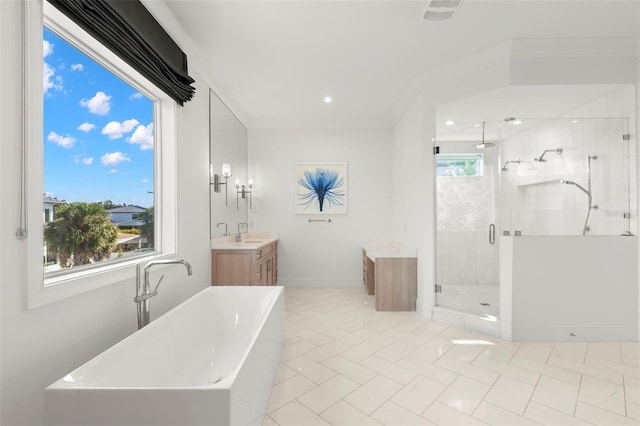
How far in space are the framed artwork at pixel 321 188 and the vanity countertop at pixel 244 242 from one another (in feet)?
2.20

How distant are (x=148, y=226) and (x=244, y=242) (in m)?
1.96

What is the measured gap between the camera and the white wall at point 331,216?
496 centimetres

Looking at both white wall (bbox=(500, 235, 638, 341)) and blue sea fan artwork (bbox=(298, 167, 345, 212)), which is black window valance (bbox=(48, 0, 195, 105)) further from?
white wall (bbox=(500, 235, 638, 341))

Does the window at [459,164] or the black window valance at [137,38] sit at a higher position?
the black window valance at [137,38]

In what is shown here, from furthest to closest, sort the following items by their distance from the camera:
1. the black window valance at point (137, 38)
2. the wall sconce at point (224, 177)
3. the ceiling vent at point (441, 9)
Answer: the wall sconce at point (224, 177)
the ceiling vent at point (441, 9)
the black window valance at point (137, 38)

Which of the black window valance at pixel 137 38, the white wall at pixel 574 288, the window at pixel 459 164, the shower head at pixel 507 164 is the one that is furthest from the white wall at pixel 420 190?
the black window valance at pixel 137 38

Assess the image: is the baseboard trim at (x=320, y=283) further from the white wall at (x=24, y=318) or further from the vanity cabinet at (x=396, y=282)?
the white wall at (x=24, y=318)

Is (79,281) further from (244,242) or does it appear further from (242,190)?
(242,190)

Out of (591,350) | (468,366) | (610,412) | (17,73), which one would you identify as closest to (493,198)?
(591,350)

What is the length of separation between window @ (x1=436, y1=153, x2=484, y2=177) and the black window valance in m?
3.22

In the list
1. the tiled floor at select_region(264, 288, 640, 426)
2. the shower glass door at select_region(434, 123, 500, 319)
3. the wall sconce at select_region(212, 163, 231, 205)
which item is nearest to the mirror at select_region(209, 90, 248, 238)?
the wall sconce at select_region(212, 163, 231, 205)

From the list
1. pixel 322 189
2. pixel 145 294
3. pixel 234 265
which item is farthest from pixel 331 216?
pixel 145 294

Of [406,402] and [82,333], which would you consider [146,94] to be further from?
[406,402]

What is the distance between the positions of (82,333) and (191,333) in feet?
2.28
